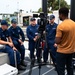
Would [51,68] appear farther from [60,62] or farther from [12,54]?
[60,62]

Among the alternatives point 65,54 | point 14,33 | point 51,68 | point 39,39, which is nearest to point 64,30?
point 65,54

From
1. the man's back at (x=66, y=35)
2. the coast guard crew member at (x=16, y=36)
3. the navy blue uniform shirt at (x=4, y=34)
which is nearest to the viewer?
the man's back at (x=66, y=35)

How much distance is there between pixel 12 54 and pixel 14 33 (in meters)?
0.86

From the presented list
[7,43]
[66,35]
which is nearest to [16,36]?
[7,43]

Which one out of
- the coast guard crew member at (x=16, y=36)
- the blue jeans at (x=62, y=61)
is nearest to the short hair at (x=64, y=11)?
the blue jeans at (x=62, y=61)

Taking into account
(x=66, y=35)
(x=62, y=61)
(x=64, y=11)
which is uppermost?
(x=64, y=11)

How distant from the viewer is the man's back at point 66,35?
9.05 feet

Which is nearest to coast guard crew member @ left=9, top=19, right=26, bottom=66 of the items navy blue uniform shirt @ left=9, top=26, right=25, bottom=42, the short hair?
navy blue uniform shirt @ left=9, top=26, right=25, bottom=42

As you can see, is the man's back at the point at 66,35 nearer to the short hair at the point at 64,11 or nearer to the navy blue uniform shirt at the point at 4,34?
the short hair at the point at 64,11

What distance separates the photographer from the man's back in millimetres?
2760

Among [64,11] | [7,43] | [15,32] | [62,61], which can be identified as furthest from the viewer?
[15,32]

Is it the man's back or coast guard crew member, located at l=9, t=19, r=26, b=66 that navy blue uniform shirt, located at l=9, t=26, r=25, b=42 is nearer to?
coast guard crew member, located at l=9, t=19, r=26, b=66

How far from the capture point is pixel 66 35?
282cm

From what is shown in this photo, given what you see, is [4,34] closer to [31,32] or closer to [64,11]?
[31,32]
